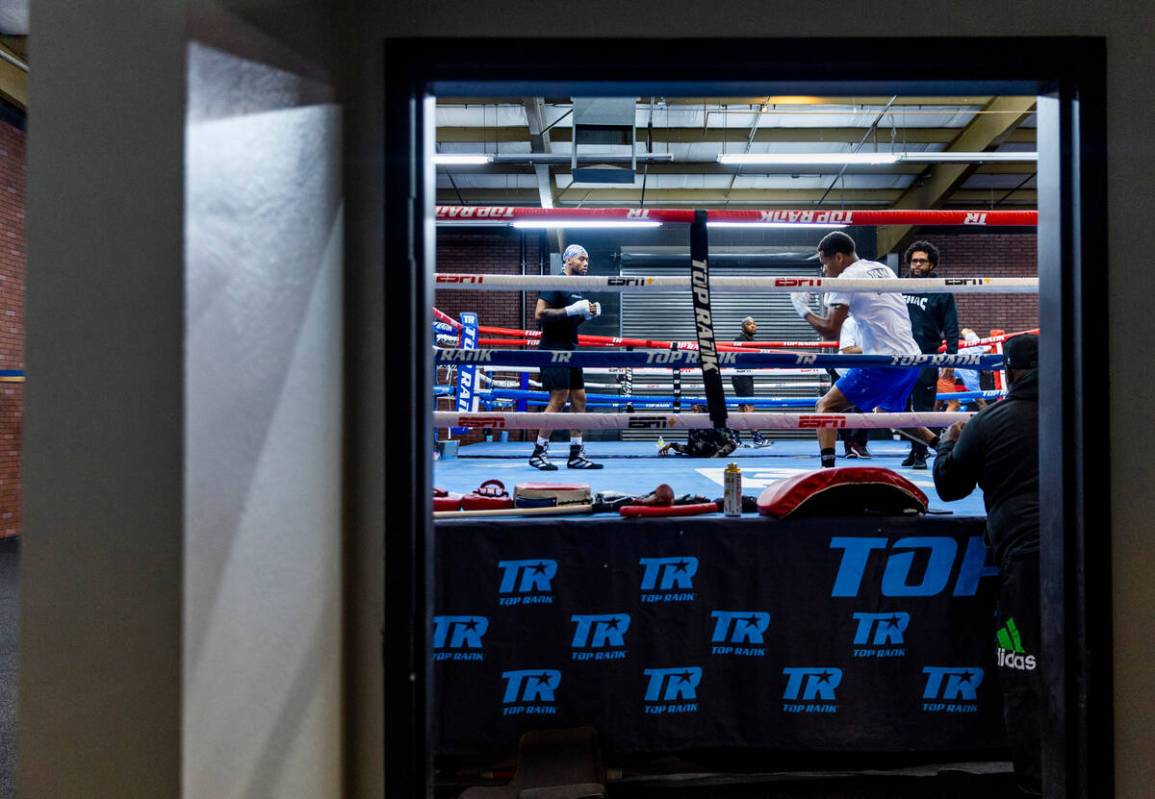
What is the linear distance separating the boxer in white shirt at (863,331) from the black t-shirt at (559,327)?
5.05 ft

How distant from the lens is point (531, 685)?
2225mm

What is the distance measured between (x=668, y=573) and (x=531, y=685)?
0.54m

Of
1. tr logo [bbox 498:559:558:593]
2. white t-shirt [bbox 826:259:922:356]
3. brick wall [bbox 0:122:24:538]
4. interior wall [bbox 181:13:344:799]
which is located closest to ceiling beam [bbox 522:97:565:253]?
brick wall [bbox 0:122:24:538]

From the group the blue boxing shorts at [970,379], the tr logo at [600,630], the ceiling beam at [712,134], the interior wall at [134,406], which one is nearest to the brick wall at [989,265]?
the ceiling beam at [712,134]

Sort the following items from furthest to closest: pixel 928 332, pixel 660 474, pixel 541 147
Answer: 1. pixel 541 147
2. pixel 928 332
3. pixel 660 474

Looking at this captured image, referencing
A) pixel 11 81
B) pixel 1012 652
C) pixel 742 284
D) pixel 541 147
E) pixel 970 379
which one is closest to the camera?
pixel 1012 652

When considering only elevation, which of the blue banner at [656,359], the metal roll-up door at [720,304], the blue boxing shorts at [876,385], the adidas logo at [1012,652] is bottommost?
the adidas logo at [1012,652]

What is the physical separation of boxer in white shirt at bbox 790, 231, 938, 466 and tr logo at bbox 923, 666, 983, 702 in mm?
1422

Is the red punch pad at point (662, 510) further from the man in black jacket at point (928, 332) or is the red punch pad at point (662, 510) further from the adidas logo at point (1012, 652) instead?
the man in black jacket at point (928, 332)

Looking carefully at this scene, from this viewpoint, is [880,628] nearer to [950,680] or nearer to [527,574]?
[950,680]

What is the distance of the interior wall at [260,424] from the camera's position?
→ 0.92 meters

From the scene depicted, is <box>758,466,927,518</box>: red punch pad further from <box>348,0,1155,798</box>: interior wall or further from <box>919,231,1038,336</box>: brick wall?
<box>919,231,1038,336</box>: brick wall

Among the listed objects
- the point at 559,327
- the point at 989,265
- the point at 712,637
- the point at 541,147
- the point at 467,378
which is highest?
the point at 541,147

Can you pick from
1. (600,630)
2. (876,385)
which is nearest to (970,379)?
(876,385)
